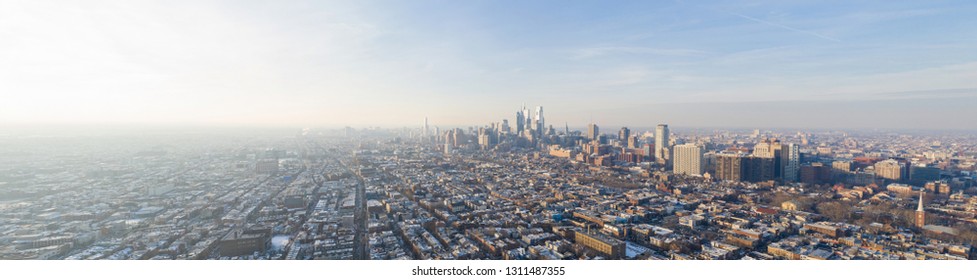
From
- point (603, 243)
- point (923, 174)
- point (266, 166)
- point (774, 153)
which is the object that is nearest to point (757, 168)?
point (774, 153)

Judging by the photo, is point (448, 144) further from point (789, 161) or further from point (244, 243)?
point (244, 243)

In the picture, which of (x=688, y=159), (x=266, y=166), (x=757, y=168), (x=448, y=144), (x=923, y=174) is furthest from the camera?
(x=448, y=144)

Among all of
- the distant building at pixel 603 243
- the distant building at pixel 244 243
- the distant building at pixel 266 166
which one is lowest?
the distant building at pixel 603 243

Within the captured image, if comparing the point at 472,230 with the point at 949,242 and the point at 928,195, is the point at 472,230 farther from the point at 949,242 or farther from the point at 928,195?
the point at 928,195

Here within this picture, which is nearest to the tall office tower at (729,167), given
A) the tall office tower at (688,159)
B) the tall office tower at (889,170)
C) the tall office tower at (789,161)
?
the tall office tower at (688,159)

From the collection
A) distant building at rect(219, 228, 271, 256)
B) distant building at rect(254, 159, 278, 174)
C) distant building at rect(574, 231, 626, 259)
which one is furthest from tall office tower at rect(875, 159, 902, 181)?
distant building at rect(254, 159, 278, 174)

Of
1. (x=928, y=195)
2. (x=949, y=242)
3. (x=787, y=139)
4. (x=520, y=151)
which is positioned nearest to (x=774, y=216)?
(x=949, y=242)

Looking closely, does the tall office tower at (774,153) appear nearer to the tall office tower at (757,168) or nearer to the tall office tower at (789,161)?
the tall office tower at (789,161)

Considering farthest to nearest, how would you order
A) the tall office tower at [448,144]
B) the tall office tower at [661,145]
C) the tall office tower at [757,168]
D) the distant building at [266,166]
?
the tall office tower at [448,144], the tall office tower at [661,145], the tall office tower at [757,168], the distant building at [266,166]
